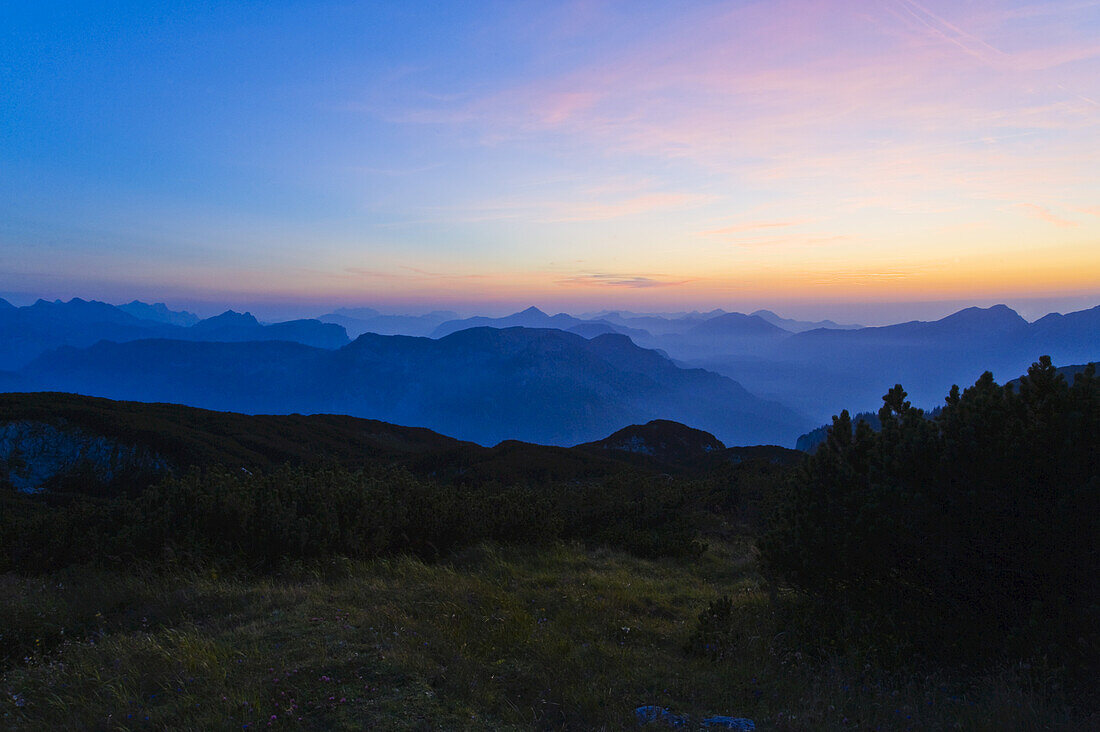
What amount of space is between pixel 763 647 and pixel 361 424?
62375 mm

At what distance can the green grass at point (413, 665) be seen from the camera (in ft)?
13.2

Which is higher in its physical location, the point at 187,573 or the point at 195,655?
the point at 195,655

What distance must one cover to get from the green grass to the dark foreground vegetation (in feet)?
0.10

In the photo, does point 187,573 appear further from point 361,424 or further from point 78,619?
point 361,424

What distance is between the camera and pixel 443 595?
23.7ft

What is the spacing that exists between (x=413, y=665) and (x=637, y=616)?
3.70 m

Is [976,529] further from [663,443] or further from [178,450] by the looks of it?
[663,443]

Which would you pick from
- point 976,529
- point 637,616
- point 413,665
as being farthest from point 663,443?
point 413,665

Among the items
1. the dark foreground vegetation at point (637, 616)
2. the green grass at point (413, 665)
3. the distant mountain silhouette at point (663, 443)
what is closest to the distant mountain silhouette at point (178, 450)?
the distant mountain silhouette at point (663, 443)

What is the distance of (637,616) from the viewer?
7406mm

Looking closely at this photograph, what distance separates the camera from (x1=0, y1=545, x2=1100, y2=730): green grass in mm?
4031

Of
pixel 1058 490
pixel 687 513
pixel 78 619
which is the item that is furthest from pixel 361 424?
pixel 1058 490

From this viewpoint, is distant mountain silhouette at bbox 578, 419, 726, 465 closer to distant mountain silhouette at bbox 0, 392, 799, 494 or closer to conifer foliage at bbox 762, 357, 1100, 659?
distant mountain silhouette at bbox 0, 392, 799, 494

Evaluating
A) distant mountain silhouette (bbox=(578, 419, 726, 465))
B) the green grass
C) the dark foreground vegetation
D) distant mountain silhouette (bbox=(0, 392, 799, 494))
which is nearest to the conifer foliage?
the dark foreground vegetation
